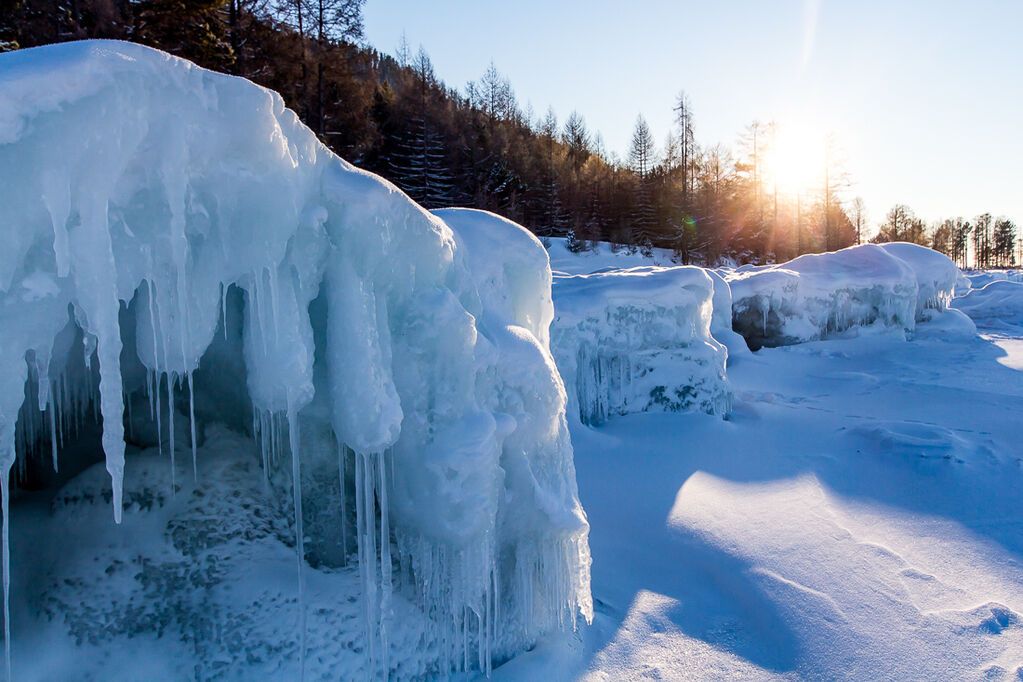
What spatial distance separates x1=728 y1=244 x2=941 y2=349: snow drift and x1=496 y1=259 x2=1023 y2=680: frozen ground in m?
4.55

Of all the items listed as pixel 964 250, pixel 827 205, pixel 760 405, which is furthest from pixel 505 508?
pixel 964 250

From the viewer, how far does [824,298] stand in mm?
13500

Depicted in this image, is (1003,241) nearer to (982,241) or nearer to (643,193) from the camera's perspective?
(982,241)

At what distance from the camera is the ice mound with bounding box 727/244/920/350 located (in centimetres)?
1330

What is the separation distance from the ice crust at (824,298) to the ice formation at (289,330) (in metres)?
11.0

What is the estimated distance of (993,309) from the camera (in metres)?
18.8

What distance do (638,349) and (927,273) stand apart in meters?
11.2

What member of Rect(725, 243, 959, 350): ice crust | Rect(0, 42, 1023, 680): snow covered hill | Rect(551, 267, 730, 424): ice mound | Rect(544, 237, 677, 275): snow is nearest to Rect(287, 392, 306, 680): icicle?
Rect(0, 42, 1023, 680): snow covered hill

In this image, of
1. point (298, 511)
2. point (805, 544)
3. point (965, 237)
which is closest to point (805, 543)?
point (805, 544)

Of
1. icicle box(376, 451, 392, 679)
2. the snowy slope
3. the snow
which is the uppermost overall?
the snow

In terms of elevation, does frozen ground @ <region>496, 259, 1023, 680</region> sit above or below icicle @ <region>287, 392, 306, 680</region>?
below

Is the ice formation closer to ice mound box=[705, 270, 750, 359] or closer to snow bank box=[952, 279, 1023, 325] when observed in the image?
ice mound box=[705, 270, 750, 359]

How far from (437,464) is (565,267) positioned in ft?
54.6

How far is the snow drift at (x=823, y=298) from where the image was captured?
13.3 m
